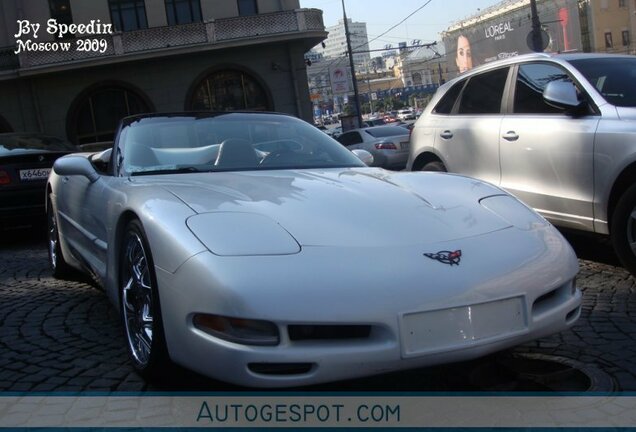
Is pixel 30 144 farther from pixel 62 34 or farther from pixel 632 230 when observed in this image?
pixel 62 34

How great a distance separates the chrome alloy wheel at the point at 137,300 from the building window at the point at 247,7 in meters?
24.8

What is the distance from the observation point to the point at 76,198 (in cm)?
423

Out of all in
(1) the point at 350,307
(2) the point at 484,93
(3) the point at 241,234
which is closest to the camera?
(1) the point at 350,307

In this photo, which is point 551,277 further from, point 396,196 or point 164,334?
point 164,334

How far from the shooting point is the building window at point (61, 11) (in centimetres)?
2516

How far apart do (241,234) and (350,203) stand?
0.60 meters

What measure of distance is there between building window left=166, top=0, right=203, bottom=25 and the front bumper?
83.1ft

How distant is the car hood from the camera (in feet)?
8.39

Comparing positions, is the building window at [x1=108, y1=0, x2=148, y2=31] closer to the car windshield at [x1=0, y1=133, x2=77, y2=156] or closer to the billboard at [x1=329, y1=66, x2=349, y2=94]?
the billboard at [x1=329, y1=66, x2=349, y2=94]

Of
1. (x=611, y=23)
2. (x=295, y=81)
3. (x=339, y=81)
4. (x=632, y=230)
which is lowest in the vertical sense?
(x=632, y=230)

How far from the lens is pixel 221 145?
380cm

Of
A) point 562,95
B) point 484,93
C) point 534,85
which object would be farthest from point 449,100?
point 562,95

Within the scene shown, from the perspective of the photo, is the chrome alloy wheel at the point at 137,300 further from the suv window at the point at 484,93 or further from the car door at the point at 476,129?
the suv window at the point at 484,93

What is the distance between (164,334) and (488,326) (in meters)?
1.22
